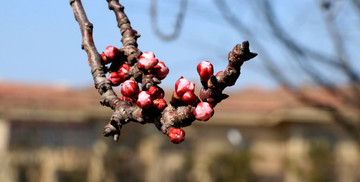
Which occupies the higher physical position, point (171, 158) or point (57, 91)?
point (57, 91)

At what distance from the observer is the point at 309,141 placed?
19.3m

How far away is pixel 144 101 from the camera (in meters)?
0.93

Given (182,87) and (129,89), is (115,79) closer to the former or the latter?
(129,89)

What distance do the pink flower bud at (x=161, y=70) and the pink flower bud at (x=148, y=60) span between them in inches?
0.6

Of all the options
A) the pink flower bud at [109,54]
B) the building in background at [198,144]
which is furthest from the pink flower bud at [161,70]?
the building in background at [198,144]

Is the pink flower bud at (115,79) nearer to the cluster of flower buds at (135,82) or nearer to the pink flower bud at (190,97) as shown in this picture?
the cluster of flower buds at (135,82)

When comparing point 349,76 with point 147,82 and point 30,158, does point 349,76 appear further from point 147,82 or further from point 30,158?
point 30,158

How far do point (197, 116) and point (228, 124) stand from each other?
18580 mm

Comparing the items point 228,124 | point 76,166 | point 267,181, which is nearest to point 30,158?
point 76,166

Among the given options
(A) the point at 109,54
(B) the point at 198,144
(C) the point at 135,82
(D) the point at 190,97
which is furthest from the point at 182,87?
(B) the point at 198,144

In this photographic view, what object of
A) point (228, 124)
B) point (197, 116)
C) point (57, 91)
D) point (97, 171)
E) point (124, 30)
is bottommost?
point (197, 116)

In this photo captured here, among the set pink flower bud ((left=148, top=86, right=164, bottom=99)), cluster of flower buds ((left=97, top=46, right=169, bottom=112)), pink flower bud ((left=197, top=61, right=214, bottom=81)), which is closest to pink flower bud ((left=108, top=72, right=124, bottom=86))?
cluster of flower buds ((left=97, top=46, right=169, bottom=112))

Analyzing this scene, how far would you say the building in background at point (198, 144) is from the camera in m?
17.0

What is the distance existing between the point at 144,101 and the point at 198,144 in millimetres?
18577
